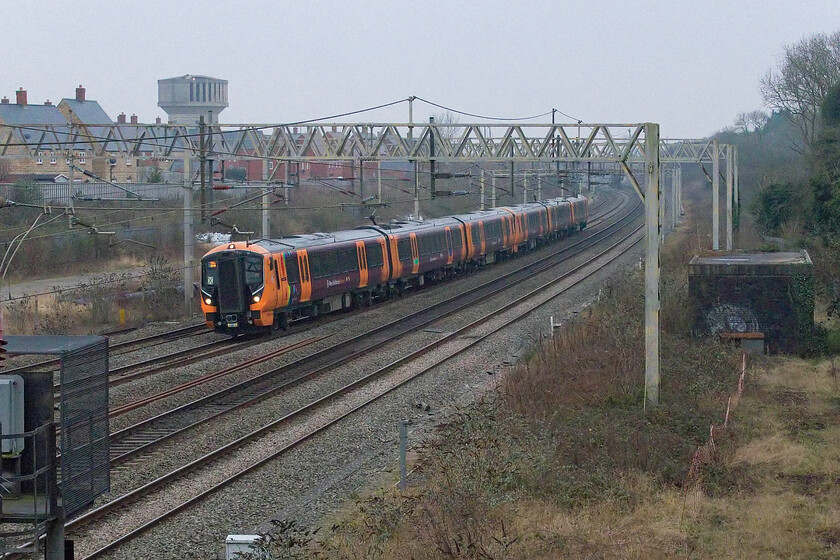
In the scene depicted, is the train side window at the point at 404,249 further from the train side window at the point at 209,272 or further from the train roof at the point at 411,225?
the train side window at the point at 209,272

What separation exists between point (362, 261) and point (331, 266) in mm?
2078

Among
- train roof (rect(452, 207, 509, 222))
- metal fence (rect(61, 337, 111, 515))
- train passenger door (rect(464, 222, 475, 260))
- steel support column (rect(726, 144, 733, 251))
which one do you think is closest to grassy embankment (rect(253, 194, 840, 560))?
metal fence (rect(61, 337, 111, 515))

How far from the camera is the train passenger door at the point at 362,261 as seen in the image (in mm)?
27672

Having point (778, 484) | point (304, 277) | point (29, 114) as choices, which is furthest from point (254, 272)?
point (29, 114)

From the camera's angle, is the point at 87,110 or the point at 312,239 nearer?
the point at 312,239

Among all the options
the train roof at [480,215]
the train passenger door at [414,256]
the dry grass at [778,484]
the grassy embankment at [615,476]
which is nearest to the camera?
the grassy embankment at [615,476]

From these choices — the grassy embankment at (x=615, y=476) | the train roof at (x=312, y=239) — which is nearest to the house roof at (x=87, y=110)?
the train roof at (x=312, y=239)

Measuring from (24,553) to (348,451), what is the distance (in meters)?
5.08

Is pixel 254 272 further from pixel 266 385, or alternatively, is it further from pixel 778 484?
pixel 778 484

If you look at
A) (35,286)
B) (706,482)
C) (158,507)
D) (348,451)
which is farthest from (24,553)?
(35,286)

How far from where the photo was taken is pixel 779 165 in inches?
2142

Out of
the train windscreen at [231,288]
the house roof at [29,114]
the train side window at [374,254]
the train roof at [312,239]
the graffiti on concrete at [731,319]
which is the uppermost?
the house roof at [29,114]

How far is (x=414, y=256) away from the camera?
31.9m

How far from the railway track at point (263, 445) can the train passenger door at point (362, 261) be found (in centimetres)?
414
